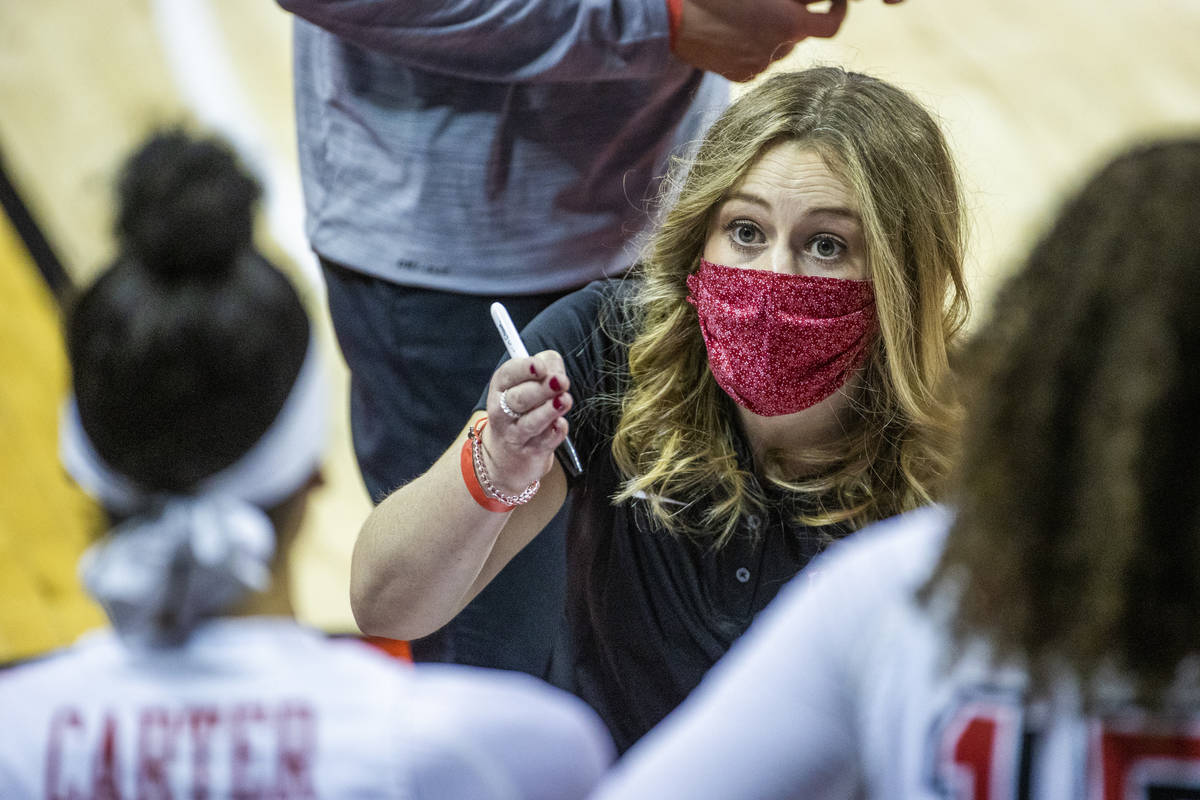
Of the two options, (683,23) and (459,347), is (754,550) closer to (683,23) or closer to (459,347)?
(459,347)

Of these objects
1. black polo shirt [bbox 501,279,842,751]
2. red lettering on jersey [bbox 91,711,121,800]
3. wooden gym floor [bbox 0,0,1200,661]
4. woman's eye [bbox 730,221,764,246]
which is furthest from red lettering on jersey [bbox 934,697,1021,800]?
wooden gym floor [bbox 0,0,1200,661]

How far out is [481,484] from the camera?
1315 millimetres

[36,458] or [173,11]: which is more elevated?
[173,11]

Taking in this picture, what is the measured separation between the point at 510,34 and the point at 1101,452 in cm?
101

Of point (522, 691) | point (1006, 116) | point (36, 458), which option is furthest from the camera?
point (1006, 116)

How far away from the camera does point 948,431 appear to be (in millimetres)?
1428

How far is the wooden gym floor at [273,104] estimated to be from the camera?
2.66 meters

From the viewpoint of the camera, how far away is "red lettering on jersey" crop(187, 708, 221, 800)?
709 millimetres

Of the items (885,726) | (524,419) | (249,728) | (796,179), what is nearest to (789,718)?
(885,726)

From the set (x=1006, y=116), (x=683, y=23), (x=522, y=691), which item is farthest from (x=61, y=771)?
(x=1006, y=116)

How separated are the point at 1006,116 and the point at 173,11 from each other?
2.34 m

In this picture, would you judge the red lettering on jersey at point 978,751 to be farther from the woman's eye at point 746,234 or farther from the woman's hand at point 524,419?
the woman's eye at point 746,234

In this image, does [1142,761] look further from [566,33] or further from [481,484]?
[566,33]

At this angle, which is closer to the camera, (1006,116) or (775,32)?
(775,32)
